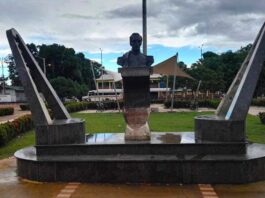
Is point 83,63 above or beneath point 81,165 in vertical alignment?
above

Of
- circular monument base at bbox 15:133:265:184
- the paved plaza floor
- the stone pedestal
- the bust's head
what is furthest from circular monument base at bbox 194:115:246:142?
the bust's head

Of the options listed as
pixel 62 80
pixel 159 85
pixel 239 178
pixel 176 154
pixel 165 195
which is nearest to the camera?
pixel 165 195

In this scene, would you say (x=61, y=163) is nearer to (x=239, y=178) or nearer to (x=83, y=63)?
(x=239, y=178)

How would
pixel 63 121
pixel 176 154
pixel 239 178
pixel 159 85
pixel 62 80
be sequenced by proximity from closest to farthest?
1. pixel 239 178
2. pixel 176 154
3. pixel 63 121
4. pixel 62 80
5. pixel 159 85

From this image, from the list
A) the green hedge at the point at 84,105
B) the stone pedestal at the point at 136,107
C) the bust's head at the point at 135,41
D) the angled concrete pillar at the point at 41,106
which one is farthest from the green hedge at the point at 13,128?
the green hedge at the point at 84,105

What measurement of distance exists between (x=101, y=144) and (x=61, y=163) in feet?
3.13

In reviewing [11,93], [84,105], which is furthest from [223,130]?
[11,93]

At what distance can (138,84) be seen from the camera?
9.93 m

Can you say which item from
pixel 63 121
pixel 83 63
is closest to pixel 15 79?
pixel 83 63

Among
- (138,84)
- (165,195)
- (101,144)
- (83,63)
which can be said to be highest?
(83,63)

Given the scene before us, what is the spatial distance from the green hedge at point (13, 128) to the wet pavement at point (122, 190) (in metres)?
6.71

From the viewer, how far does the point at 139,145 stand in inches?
350

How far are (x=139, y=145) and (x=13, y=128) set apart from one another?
31.2 feet

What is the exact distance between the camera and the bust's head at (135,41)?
33.4ft
